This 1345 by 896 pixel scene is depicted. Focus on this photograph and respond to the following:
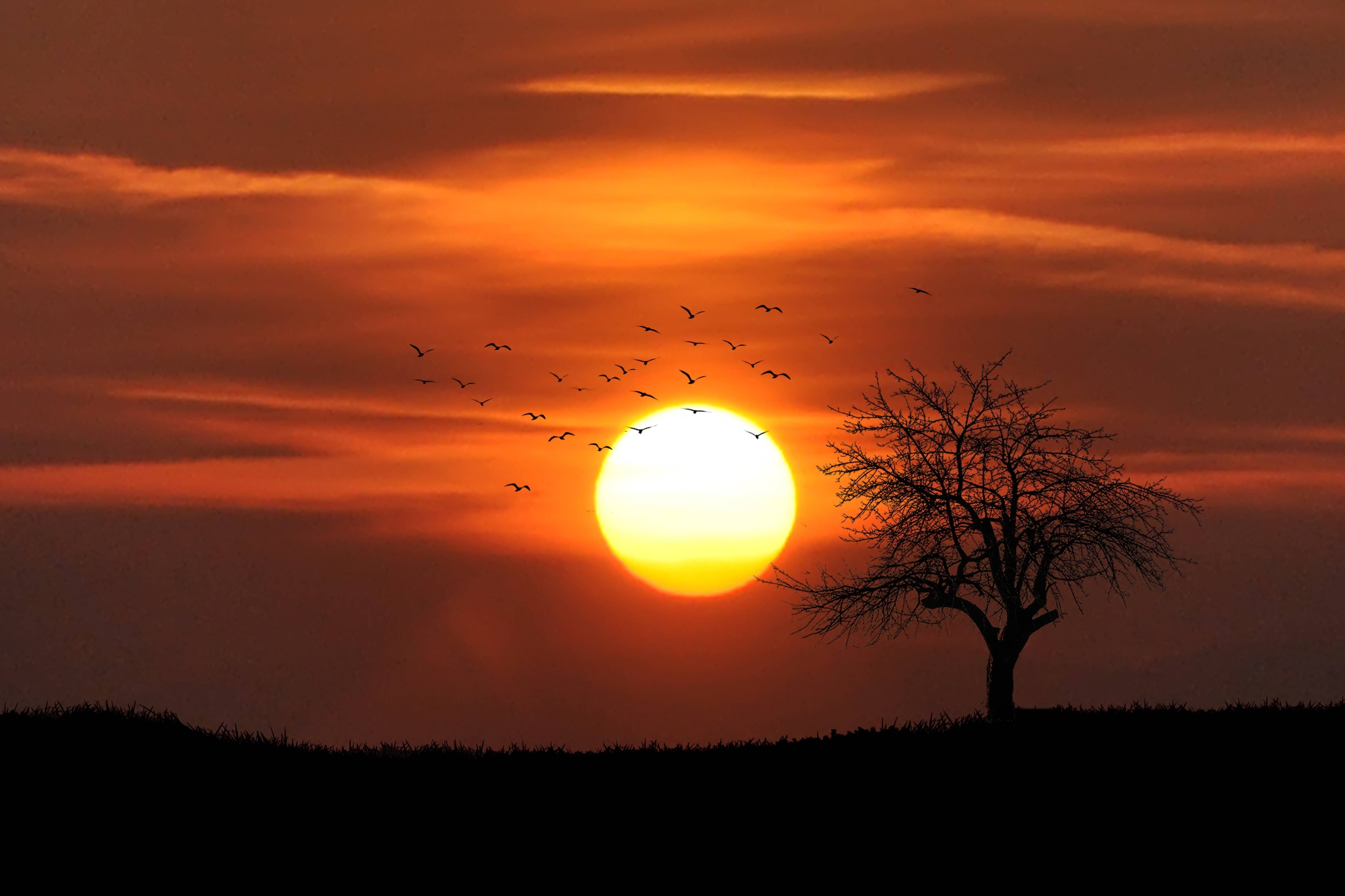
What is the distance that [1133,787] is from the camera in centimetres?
2186

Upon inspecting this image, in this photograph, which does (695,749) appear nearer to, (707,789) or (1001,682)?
(707,789)

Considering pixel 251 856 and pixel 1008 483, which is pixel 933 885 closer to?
pixel 251 856

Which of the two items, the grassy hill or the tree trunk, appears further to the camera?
the tree trunk

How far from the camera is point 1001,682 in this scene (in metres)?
33.2

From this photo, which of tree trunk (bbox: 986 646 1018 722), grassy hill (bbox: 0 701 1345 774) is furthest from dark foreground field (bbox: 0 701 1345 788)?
tree trunk (bbox: 986 646 1018 722)

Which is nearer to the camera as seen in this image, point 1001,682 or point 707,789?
point 707,789

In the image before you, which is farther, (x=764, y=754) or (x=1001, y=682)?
(x=1001, y=682)

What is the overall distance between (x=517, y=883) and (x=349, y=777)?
18.6 feet

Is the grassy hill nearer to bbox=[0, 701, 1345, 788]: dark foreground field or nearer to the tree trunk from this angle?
bbox=[0, 701, 1345, 788]: dark foreground field

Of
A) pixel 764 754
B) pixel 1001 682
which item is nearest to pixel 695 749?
pixel 764 754

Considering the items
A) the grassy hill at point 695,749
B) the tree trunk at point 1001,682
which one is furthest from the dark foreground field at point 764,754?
the tree trunk at point 1001,682

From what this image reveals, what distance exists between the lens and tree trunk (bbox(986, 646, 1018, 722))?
33062mm

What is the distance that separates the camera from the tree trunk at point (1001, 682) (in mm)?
33062

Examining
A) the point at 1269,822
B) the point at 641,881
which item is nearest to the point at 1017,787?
the point at 1269,822
